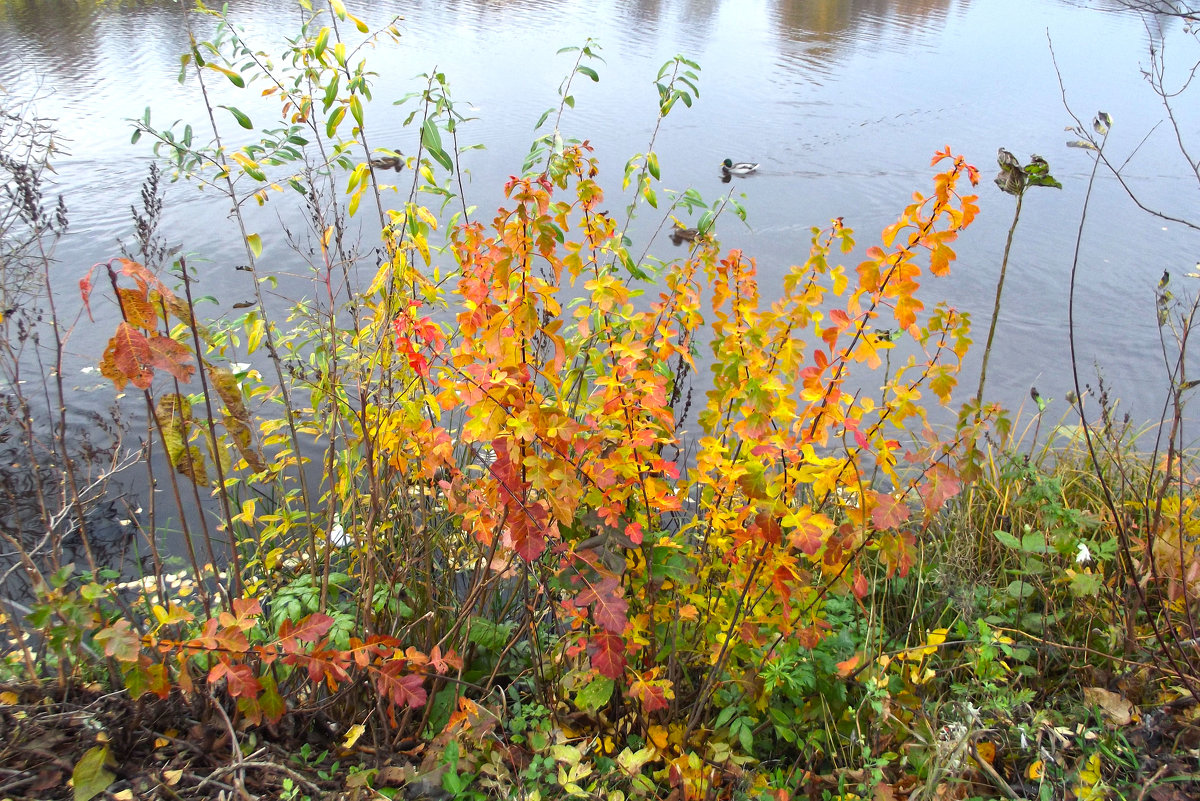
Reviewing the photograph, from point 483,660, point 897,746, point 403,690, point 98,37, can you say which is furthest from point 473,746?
point 98,37

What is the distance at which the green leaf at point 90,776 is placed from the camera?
5.22ft

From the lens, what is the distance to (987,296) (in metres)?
6.35

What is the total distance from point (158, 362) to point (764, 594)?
4.90 feet

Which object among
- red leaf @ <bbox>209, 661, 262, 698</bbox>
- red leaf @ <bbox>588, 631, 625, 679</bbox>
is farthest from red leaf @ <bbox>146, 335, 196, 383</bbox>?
red leaf @ <bbox>588, 631, 625, 679</bbox>

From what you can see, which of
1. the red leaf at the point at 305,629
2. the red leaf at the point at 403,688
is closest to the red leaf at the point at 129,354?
the red leaf at the point at 305,629

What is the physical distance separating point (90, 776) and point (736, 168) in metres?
7.81

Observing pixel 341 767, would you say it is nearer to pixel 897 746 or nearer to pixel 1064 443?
pixel 897 746

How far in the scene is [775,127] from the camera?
997 centimetres

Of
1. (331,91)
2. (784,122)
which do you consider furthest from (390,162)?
(784,122)

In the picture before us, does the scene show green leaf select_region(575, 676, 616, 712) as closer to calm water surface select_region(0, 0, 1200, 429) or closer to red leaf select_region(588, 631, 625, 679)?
red leaf select_region(588, 631, 625, 679)

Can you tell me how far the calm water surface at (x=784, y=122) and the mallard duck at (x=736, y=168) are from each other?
8.6 inches

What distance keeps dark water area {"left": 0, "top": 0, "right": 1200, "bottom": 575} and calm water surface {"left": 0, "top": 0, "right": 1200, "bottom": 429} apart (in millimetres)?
35

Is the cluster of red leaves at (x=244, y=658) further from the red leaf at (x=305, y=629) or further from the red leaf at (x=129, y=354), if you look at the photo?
the red leaf at (x=129, y=354)

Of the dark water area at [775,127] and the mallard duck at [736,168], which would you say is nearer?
the dark water area at [775,127]
